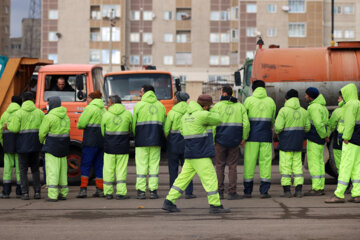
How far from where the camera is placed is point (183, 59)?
7906 centimetres

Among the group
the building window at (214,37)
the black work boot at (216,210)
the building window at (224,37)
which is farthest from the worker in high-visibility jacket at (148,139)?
the building window at (224,37)

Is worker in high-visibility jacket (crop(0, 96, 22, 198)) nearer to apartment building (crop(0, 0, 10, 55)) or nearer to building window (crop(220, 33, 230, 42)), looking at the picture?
building window (crop(220, 33, 230, 42))

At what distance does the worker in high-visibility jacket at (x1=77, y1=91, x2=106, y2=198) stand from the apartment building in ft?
294

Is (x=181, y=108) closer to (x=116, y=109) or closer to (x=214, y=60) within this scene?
(x=116, y=109)

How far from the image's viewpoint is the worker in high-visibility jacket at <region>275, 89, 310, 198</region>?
13117mm

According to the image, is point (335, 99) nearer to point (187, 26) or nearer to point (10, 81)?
point (10, 81)

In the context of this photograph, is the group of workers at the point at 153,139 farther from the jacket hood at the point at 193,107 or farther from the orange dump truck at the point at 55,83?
the orange dump truck at the point at 55,83

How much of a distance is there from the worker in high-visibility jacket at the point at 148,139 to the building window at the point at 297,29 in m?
62.4

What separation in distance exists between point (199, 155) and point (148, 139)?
2411 mm

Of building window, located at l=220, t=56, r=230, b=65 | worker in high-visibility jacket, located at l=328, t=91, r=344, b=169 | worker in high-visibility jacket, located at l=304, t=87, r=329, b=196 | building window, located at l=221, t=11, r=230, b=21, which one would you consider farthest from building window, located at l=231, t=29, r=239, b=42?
worker in high-visibility jacket, located at l=304, t=87, r=329, b=196

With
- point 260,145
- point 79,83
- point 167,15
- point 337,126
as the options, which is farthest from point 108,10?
point 260,145

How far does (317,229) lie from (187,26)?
70.8 metres

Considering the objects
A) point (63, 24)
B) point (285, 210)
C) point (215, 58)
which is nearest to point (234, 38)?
point (215, 58)

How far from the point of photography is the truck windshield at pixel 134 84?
17094mm
